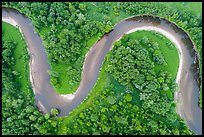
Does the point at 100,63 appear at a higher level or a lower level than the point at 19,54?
lower

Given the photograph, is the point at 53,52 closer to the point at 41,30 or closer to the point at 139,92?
the point at 41,30

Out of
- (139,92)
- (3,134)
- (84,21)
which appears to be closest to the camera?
(3,134)

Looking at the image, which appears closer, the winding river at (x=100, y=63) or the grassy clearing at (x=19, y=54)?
the winding river at (x=100, y=63)

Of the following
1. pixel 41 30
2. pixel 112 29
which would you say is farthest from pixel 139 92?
pixel 41 30

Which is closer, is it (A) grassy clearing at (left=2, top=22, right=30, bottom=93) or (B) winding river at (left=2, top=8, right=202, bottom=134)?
(B) winding river at (left=2, top=8, right=202, bottom=134)
